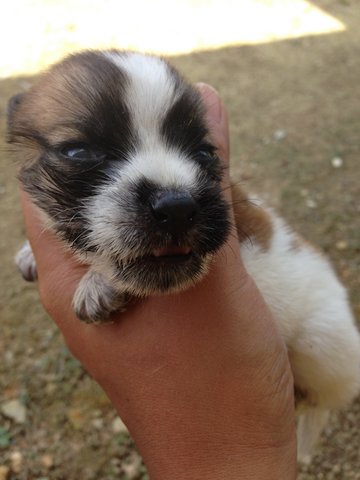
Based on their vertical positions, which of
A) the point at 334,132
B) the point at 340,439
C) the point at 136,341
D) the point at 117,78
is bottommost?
the point at 340,439

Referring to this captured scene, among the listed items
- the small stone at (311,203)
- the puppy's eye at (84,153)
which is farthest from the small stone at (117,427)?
the small stone at (311,203)

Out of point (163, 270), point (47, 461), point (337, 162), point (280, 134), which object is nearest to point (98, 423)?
point (47, 461)

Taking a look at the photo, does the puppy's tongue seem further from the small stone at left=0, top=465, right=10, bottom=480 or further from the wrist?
the small stone at left=0, top=465, right=10, bottom=480

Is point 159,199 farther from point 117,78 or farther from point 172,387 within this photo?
point 172,387

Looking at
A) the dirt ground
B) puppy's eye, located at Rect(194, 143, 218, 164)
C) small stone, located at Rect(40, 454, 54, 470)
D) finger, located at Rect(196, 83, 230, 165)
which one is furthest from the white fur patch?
small stone, located at Rect(40, 454, 54, 470)

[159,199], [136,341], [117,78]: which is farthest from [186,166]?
[136,341]

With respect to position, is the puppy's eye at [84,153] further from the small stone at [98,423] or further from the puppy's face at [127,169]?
the small stone at [98,423]
